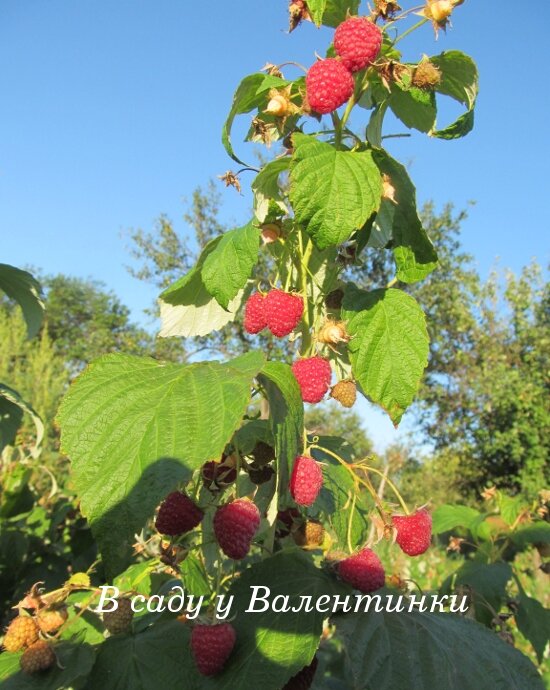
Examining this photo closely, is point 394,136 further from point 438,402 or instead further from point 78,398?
point 438,402

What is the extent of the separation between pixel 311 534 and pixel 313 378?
0.83 feet

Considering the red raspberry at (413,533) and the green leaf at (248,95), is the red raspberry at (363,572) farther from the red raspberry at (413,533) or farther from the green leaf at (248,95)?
the green leaf at (248,95)

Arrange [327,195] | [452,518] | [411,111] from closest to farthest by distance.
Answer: [327,195] < [411,111] < [452,518]

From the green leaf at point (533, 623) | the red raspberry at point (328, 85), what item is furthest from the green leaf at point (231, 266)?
the green leaf at point (533, 623)

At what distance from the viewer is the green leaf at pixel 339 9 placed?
103 cm

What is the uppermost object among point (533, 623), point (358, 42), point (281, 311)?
point (358, 42)

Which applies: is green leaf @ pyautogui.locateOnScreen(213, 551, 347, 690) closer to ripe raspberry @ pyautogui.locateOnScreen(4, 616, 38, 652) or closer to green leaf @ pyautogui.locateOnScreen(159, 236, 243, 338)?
ripe raspberry @ pyautogui.locateOnScreen(4, 616, 38, 652)

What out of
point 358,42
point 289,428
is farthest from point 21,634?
point 358,42

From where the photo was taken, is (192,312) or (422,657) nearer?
(422,657)

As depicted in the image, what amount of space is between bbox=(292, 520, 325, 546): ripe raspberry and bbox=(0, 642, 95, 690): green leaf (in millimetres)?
376

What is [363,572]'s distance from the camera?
2.76 ft

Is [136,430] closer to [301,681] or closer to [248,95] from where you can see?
[301,681]

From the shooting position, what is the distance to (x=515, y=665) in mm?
910

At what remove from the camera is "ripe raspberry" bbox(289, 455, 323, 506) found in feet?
2.66
